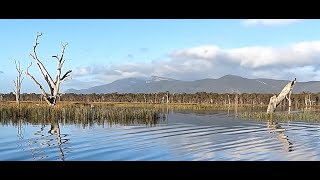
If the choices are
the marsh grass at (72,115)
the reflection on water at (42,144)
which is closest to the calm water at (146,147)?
the reflection on water at (42,144)

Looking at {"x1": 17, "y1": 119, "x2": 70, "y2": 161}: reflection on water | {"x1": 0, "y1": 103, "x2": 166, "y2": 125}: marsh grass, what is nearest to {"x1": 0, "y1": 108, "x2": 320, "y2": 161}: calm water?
{"x1": 17, "y1": 119, "x2": 70, "y2": 161}: reflection on water

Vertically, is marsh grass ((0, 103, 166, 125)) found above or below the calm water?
above

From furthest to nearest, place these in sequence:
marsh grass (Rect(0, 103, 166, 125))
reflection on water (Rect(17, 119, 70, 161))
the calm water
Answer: marsh grass (Rect(0, 103, 166, 125)), reflection on water (Rect(17, 119, 70, 161)), the calm water

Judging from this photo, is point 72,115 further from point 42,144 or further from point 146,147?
point 146,147

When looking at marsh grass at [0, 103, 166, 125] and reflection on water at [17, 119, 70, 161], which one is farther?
marsh grass at [0, 103, 166, 125]

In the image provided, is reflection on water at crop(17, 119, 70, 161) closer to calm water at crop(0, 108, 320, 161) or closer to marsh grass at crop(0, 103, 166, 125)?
calm water at crop(0, 108, 320, 161)

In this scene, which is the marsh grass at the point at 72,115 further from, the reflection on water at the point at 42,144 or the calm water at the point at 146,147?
the reflection on water at the point at 42,144

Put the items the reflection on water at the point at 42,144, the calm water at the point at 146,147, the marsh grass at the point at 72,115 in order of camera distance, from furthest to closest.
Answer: the marsh grass at the point at 72,115 → the reflection on water at the point at 42,144 → the calm water at the point at 146,147
